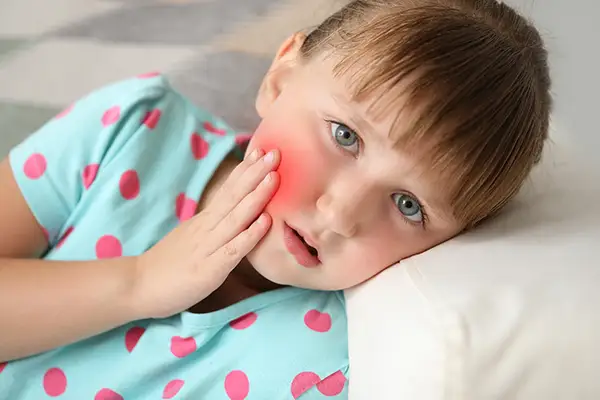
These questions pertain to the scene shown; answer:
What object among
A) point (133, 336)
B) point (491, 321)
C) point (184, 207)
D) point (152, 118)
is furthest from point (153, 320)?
point (491, 321)

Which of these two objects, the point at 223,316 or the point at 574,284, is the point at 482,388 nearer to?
the point at 574,284

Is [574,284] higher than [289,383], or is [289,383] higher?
[574,284]

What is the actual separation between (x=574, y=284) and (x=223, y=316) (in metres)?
0.35

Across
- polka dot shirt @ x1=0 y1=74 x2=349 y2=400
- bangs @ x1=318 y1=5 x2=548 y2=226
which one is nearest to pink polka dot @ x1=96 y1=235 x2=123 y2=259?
polka dot shirt @ x1=0 y1=74 x2=349 y2=400

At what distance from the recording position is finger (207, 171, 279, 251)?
0.70 m

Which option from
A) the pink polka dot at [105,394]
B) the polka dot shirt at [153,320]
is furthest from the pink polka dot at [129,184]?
the pink polka dot at [105,394]

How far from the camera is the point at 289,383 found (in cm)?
74

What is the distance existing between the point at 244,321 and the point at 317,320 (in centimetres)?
8

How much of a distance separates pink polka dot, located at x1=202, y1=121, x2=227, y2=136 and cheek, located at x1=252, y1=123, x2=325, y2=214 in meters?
0.21

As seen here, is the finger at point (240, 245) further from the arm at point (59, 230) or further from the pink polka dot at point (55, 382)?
the pink polka dot at point (55, 382)

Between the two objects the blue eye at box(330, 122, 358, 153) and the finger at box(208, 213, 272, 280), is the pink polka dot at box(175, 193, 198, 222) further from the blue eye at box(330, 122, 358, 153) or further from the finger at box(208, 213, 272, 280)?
the blue eye at box(330, 122, 358, 153)

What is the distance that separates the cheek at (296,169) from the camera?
69 cm

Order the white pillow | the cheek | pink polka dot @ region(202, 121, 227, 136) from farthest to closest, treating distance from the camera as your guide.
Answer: pink polka dot @ region(202, 121, 227, 136) < the cheek < the white pillow

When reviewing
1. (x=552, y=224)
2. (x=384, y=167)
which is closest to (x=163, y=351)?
(x=384, y=167)
